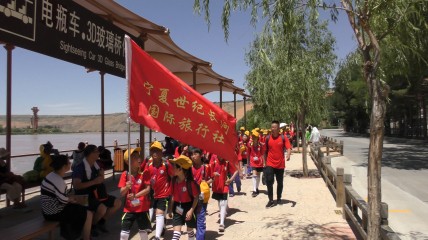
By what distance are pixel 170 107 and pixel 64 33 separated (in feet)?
5.53

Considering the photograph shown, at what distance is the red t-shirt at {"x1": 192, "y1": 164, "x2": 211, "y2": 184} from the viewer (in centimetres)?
647

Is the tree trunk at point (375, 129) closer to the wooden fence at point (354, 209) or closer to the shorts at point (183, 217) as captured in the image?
the wooden fence at point (354, 209)

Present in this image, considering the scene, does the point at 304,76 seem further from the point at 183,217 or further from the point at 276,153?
the point at 183,217

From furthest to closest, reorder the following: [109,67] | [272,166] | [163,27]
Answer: [272,166]
[163,27]
[109,67]

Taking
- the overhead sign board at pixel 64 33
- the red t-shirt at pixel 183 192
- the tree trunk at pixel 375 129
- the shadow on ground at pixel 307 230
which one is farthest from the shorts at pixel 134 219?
the tree trunk at pixel 375 129

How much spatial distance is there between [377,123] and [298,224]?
12.3ft

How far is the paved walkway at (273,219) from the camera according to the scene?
22.1ft

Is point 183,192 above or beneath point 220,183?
above

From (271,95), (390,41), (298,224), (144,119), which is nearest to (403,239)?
(298,224)

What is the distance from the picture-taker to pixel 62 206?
5.25 m

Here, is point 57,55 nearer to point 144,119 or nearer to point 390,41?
point 144,119

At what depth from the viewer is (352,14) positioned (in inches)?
178

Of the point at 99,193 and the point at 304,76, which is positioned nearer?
the point at 99,193

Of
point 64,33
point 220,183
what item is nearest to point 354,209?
point 220,183
